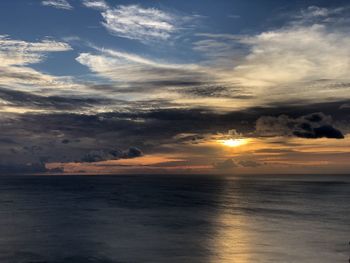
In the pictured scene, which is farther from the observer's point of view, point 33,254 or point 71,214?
point 71,214

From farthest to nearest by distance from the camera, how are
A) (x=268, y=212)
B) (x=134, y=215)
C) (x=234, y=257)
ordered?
(x=268, y=212) < (x=134, y=215) < (x=234, y=257)

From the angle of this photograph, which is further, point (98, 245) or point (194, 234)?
point (194, 234)

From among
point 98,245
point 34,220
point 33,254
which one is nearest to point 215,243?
point 98,245

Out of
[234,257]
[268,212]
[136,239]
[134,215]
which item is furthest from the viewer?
[268,212]

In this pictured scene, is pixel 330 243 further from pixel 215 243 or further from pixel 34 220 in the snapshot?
pixel 34 220

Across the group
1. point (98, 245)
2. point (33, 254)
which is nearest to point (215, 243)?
point (98, 245)

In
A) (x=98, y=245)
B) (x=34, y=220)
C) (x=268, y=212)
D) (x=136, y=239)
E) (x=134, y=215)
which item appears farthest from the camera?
(x=268, y=212)

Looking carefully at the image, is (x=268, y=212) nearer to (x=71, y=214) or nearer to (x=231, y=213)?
(x=231, y=213)

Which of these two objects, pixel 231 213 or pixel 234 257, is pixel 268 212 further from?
pixel 234 257

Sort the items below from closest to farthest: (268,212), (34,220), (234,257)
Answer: (234,257) → (34,220) → (268,212)
